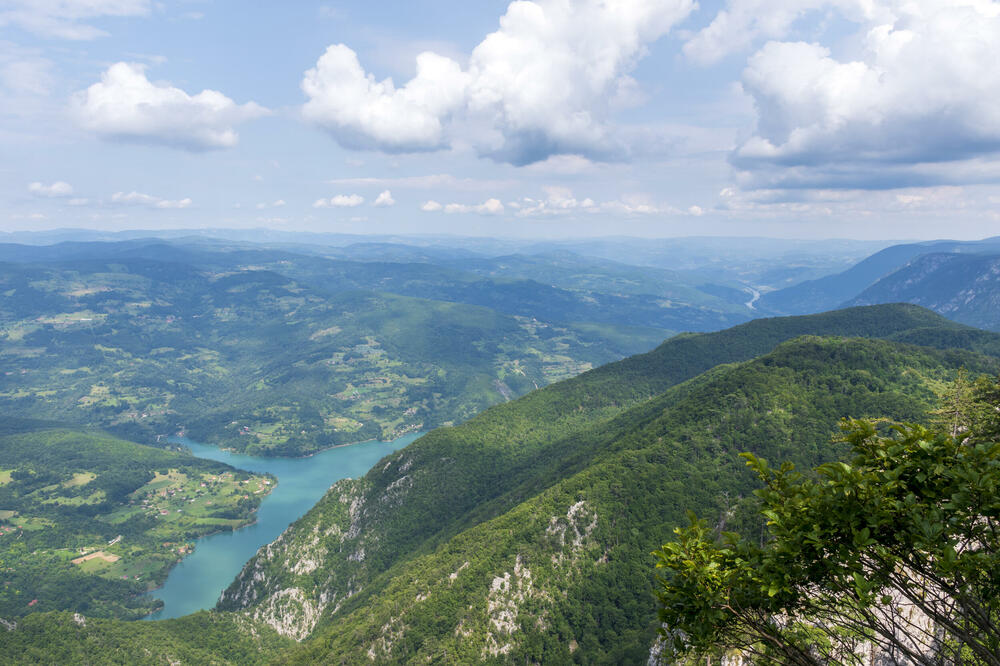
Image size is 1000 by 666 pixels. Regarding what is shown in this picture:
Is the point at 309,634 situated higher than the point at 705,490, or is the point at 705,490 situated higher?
the point at 705,490

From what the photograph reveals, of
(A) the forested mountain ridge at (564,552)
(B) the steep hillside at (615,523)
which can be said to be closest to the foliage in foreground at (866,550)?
(B) the steep hillside at (615,523)

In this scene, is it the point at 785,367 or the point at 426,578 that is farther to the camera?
the point at 785,367

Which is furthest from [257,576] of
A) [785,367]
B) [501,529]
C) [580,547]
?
[785,367]

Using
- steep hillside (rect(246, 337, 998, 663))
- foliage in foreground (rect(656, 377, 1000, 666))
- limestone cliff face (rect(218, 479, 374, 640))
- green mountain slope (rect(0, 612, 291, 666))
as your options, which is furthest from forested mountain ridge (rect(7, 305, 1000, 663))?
foliage in foreground (rect(656, 377, 1000, 666))

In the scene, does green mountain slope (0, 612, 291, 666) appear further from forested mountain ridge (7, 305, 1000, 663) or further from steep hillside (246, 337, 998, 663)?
steep hillside (246, 337, 998, 663)

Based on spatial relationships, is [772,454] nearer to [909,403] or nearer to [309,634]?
[909,403]
